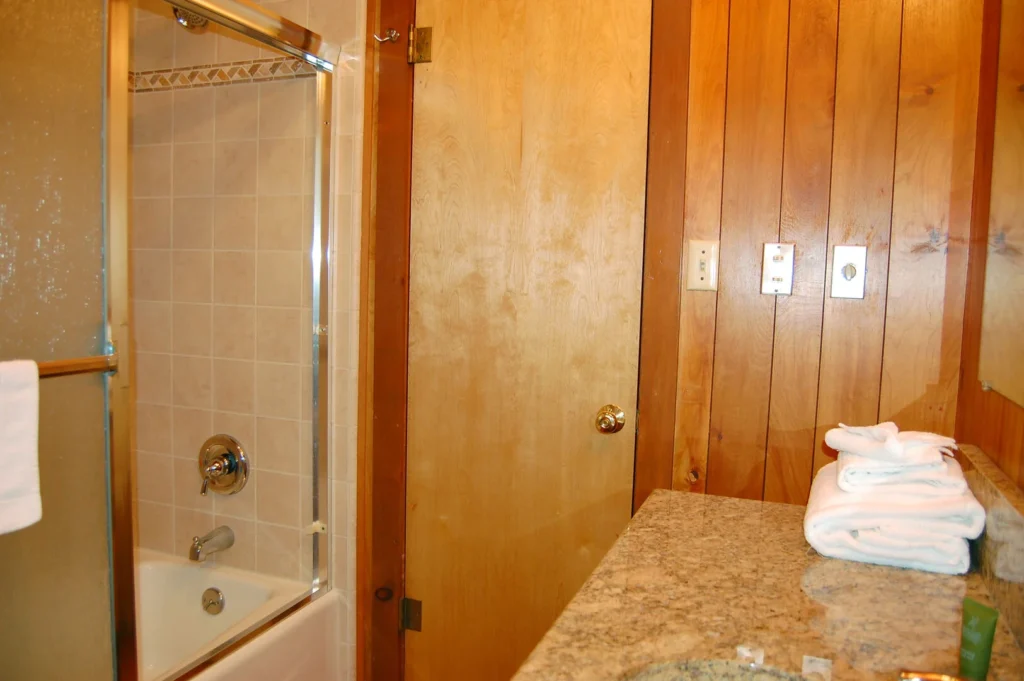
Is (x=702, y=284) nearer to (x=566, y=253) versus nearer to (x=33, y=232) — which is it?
(x=566, y=253)

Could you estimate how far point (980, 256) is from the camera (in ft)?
4.59

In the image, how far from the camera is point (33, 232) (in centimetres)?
128

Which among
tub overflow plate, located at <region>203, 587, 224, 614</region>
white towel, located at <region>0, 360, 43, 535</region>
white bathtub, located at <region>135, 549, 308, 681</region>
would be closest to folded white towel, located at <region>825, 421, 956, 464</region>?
white towel, located at <region>0, 360, 43, 535</region>

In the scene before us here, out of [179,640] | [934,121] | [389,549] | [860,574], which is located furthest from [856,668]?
[179,640]

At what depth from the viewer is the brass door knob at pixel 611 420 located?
175 cm

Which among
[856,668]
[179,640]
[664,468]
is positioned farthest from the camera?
[179,640]

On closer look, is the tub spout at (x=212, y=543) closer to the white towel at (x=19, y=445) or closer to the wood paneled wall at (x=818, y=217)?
the white towel at (x=19, y=445)

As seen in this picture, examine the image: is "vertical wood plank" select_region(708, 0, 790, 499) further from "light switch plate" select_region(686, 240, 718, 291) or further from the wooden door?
the wooden door

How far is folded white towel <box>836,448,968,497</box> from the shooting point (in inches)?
44.2

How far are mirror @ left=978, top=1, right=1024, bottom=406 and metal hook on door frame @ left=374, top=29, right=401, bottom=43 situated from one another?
1.33 m

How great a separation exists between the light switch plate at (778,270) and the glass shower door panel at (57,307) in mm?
1334

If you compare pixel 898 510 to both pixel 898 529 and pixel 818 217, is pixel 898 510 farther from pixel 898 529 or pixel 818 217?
pixel 818 217

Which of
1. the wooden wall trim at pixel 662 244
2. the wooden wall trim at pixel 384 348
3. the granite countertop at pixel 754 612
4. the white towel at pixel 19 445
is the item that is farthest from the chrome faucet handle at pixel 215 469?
the granite countertop at pixel 754 612

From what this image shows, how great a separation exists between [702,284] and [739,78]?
45 centimetres
